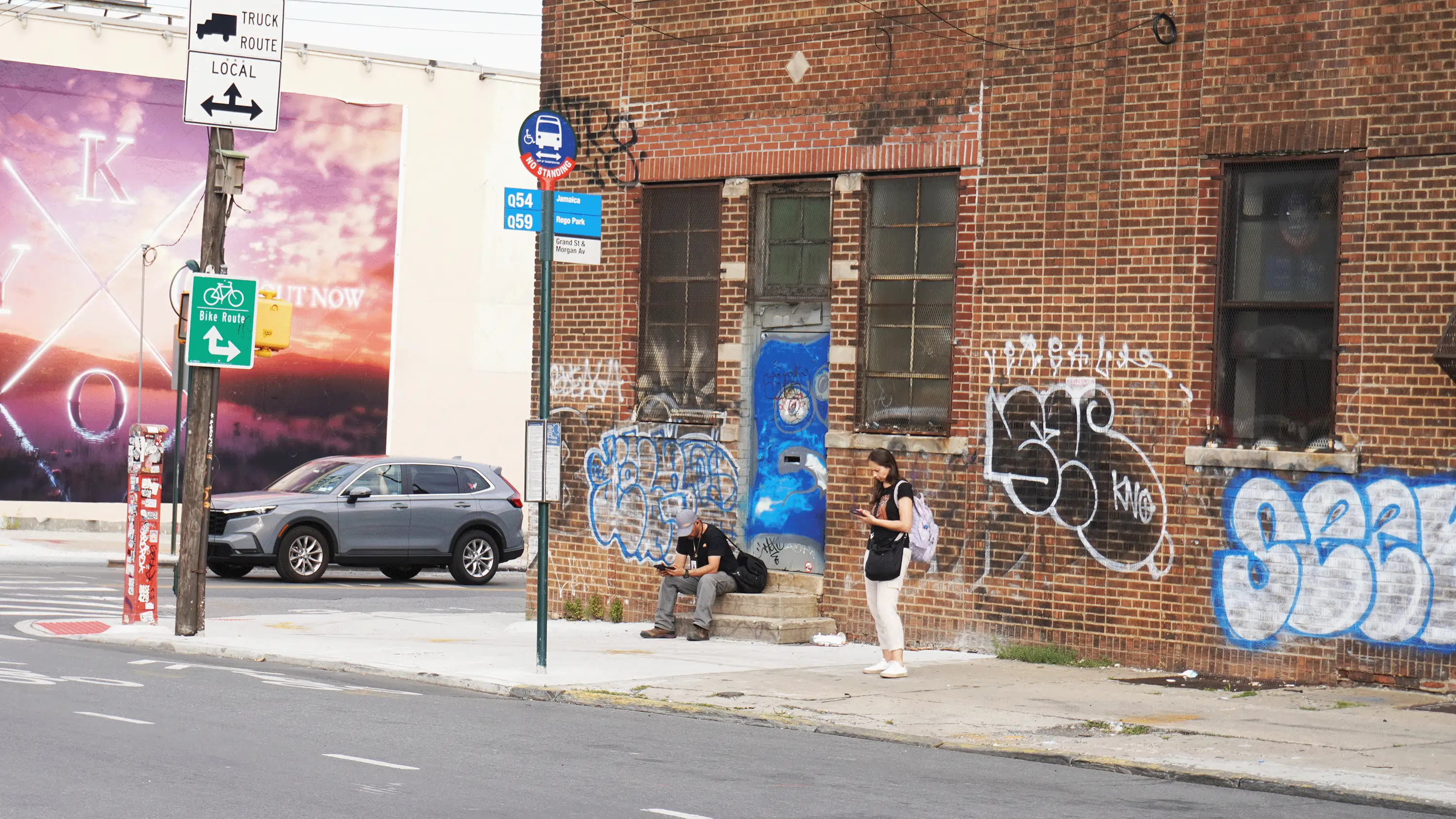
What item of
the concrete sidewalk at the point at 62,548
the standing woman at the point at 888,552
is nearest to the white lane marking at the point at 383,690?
the standing woman at the point at 888,552

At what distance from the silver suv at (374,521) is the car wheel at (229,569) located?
20 millimetres

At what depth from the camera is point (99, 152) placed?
3200cm

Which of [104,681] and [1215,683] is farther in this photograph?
[1215,683]

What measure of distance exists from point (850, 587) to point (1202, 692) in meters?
3.84

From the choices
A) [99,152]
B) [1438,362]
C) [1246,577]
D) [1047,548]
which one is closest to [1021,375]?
[1047,548]

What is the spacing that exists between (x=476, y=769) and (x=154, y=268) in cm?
2521

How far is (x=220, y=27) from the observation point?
1620 cm

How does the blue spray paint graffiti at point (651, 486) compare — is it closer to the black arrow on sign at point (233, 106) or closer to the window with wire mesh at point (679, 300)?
the window with wire mesh at point (679, 300)

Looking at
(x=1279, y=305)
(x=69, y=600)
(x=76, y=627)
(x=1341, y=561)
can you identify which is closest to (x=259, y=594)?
(x=69, y=600)

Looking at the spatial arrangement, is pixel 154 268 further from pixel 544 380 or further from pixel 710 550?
pixel 544 380

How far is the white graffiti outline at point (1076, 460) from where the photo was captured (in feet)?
45.5

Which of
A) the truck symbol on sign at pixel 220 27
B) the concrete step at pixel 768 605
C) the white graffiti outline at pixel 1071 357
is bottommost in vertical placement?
the concrete step at pixel 768 605

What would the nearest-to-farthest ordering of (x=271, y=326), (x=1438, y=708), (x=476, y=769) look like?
(x=476, y=769)
(x=1438, y=708)
(x=271, y=326)

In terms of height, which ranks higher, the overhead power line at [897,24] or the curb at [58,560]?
the overhead power line at [897,24]
